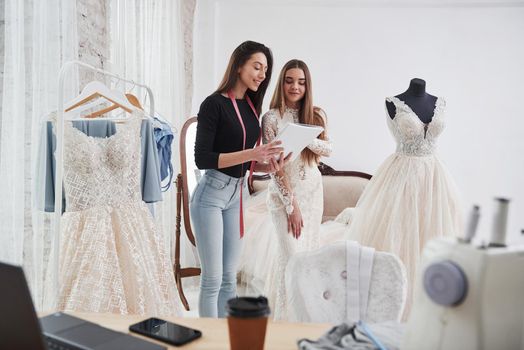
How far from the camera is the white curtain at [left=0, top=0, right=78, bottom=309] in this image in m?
1.83

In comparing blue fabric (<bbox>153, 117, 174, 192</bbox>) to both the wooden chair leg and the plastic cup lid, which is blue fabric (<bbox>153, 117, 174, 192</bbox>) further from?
the plastic cup lid

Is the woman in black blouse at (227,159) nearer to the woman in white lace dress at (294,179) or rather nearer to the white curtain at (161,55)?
the woman in white lace dress at (294,179)

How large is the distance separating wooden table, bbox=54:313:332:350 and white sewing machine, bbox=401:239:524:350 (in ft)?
1.05

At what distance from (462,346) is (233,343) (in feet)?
1.25

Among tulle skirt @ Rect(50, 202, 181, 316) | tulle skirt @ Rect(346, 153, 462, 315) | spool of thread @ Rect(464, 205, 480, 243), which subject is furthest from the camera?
tulle skirt @ Rect(346, 153, 462, 315)

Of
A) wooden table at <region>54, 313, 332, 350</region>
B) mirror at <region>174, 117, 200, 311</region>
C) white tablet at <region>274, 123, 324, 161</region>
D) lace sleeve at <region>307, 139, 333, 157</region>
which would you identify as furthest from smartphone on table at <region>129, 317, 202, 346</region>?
mirror at <region>174, 117, 200, 311</region>

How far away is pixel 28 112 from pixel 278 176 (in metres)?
1.16

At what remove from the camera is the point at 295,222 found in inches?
91.7

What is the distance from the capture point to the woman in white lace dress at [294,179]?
2.34 metres

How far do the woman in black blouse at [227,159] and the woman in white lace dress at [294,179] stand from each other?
17 centimetres

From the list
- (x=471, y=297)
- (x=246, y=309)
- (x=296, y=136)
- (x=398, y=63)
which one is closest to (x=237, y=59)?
(x=296, y=136)

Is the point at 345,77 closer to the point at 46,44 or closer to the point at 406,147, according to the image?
the point at 406,147

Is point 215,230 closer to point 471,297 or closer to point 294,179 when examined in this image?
→ point 294,179

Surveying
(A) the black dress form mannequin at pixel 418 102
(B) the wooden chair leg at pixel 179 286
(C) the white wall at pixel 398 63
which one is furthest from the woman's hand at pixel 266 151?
(C) the white wall at pixel 398 63
